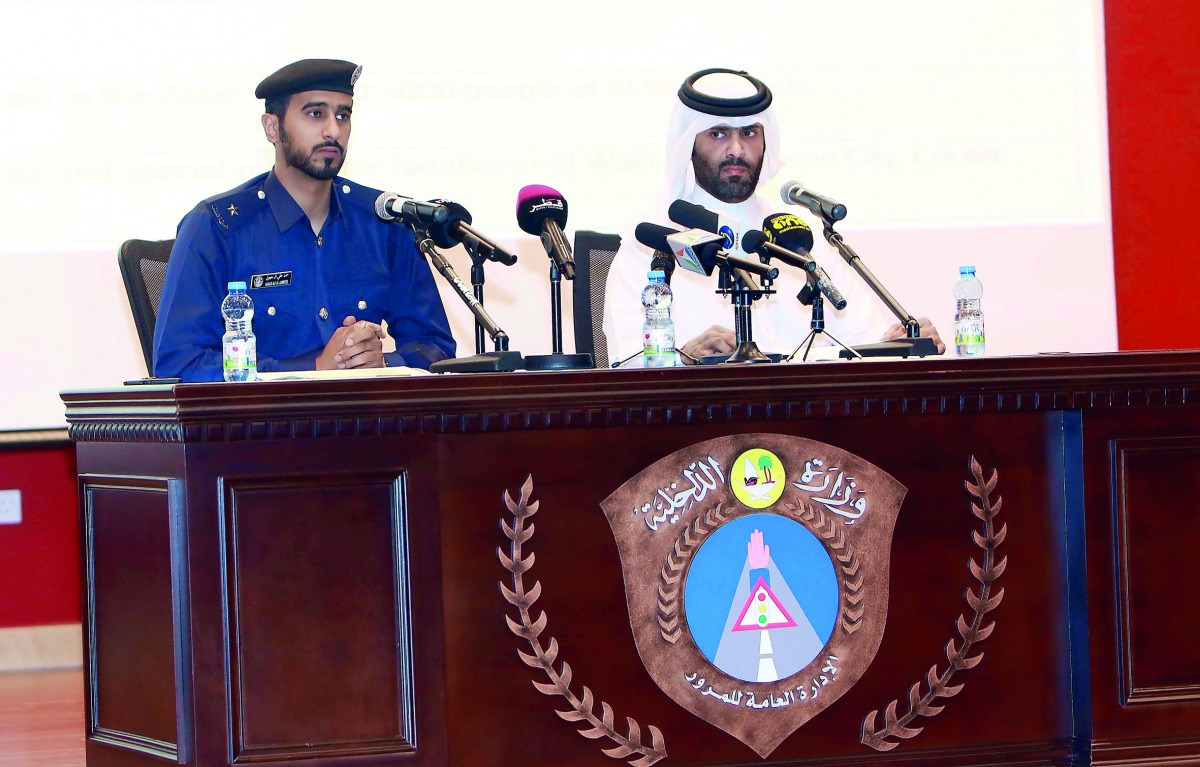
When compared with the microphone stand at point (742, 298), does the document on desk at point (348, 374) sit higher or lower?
lower

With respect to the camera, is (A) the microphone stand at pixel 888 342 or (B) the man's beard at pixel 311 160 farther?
(B) the man's beard at pixel 311 160

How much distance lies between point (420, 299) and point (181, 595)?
1.33 meters

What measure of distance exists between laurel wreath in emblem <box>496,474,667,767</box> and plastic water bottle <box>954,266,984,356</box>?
1.00 meters

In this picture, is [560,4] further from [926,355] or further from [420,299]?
[926,355]

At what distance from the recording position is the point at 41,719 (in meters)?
3.33

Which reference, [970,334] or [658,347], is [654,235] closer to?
[658,347]

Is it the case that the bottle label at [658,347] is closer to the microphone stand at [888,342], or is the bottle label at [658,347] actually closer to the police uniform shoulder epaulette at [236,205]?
the microphone stand at [888,342]

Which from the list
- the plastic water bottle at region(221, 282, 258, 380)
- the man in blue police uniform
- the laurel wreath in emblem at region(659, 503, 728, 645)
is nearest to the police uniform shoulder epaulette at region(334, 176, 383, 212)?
the man in blue police uniform

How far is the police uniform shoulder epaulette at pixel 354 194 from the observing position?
3.20m

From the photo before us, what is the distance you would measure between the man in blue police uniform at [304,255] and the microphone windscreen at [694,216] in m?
0.70

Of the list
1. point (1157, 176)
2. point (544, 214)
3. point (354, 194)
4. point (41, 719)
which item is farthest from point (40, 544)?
point (1157, 176)

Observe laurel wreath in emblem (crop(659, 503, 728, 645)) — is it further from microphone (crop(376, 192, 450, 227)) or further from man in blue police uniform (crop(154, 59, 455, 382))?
man in blue police uniform (crop(154, 59, 455, 382))

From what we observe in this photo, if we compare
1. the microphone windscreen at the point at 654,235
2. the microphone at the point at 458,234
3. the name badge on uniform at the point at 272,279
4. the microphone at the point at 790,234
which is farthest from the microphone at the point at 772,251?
the name badge on uniform at the point at 272,279

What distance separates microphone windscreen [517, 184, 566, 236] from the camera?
2.41m
